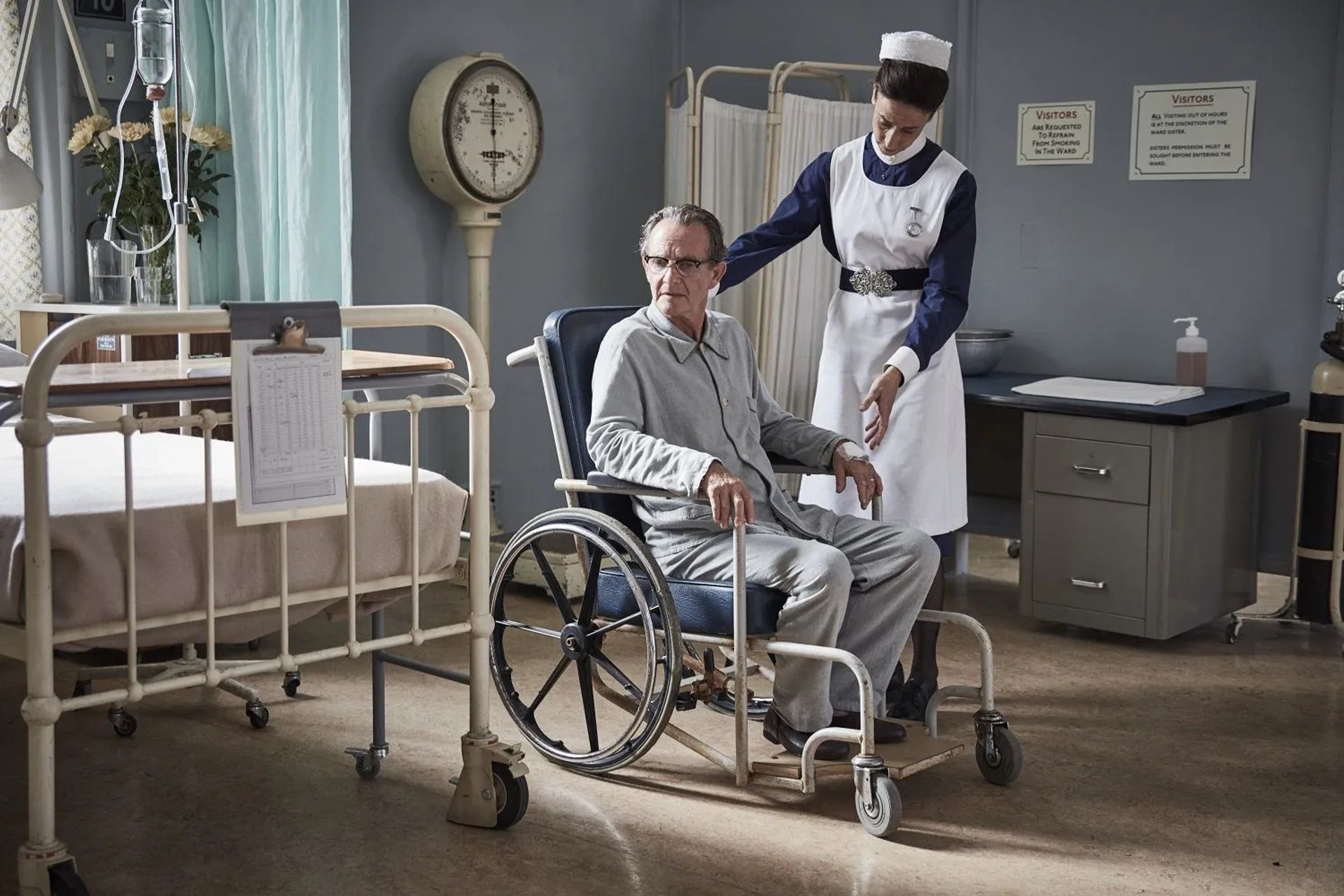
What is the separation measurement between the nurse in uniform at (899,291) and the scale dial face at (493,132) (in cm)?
136

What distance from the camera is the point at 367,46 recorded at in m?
4.36

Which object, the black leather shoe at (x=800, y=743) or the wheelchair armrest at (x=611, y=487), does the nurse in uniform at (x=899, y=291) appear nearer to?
the black leather shoe at (x=800, y=743)

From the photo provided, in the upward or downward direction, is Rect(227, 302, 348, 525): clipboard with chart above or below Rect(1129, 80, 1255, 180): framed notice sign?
below

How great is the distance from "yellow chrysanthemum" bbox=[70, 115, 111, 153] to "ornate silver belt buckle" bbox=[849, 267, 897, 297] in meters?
2.04

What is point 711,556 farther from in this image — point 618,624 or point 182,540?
point 182,540

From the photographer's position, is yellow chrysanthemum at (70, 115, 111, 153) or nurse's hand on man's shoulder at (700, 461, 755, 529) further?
yellow chrysanthemum at (70, 115, 111, 153)

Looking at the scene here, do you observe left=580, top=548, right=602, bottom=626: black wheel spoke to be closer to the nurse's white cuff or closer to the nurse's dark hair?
the nurse's white cuff

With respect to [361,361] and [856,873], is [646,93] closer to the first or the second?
[361,361]

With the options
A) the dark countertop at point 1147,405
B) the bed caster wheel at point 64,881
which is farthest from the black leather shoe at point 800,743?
the dark countertop at point 1147,405

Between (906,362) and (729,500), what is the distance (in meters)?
0.71

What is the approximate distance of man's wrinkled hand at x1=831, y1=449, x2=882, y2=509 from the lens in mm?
2926

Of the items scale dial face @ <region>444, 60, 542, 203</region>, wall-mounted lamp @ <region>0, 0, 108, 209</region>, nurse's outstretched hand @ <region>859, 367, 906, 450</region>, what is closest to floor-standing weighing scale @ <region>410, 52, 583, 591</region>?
scale dial face @ <region>444, 60, 542, 203</region>

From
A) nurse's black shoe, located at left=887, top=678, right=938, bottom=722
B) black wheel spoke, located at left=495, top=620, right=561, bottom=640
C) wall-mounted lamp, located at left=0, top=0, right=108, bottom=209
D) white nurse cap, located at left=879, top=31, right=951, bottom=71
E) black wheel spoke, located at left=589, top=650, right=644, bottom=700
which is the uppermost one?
white nurse cap, located at left=879, top=31, right=951, bottom=71

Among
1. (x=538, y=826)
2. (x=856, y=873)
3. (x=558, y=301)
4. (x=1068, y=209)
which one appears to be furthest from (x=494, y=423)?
(x=856, y=873)
